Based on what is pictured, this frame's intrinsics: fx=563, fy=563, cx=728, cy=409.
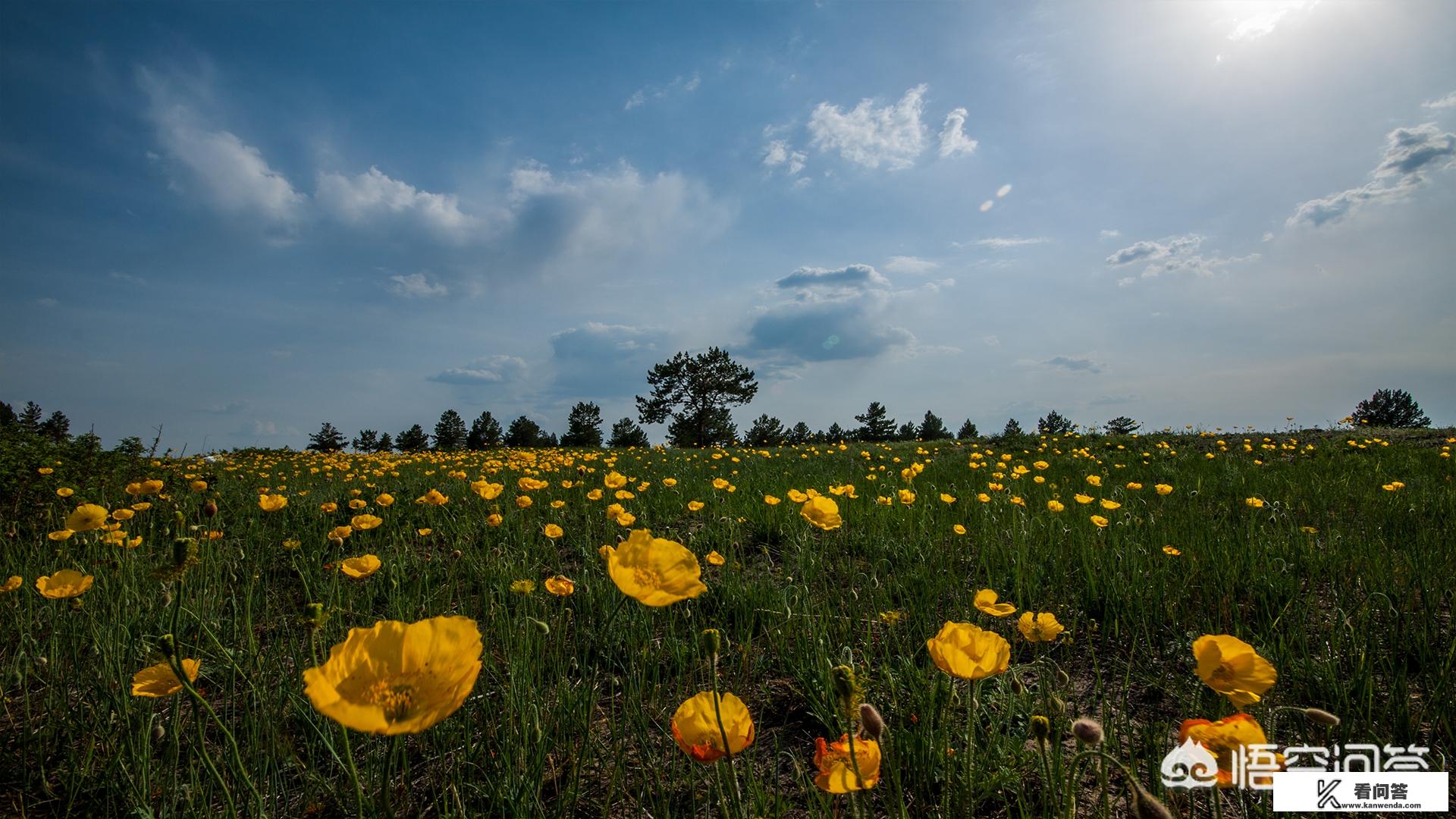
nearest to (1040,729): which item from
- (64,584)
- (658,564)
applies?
(658,564)

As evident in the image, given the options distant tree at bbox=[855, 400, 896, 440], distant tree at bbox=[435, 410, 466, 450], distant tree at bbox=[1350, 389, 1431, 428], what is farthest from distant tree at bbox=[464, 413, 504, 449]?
distant tree at bbox=[1350, 389, 1431, 428]

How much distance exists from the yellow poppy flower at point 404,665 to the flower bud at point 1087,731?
3.56 feet

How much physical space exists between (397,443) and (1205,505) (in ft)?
94.3

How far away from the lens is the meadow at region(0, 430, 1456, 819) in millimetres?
1405

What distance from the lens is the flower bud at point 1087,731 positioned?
1024mm

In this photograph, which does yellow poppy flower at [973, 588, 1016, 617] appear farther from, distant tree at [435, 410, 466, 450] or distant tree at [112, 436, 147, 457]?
distant tree at [435, 410, 466, 450]

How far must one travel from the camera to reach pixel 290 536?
4188 millimetres

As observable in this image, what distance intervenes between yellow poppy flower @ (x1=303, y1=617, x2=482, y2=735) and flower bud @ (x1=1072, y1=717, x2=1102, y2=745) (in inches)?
42.7

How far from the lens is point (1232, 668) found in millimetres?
1306

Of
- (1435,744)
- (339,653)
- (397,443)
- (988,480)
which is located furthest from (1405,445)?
(397,443)

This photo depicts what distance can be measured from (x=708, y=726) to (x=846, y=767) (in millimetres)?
299

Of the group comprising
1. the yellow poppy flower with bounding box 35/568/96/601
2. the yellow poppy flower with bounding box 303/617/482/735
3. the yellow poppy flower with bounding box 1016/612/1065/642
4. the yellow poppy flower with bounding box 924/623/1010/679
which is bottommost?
the yellow poppy flower with bounding box 1016/612/1065/642

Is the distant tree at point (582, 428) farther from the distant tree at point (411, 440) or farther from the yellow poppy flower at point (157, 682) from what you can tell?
the yellow poppy flower at point (157, 682)

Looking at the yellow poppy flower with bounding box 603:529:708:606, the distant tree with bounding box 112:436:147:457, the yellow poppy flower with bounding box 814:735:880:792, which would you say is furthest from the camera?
the distant tree with bounding box 112:436:147:457
